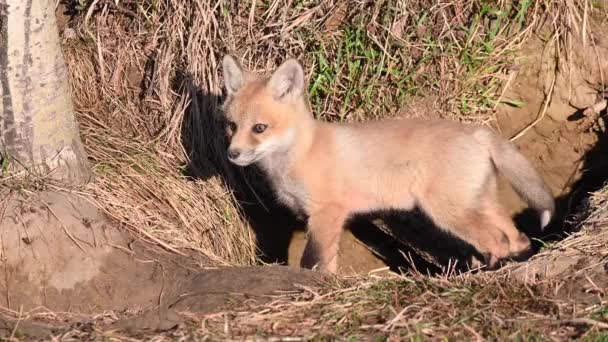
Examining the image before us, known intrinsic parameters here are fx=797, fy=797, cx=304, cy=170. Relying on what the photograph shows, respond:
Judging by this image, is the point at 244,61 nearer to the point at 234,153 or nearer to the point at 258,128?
the point at 258,128

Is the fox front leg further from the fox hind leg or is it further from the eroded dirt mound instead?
the fox hind leg

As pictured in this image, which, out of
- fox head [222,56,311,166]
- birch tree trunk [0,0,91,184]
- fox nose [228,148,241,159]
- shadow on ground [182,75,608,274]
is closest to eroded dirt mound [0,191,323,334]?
birch tree trunk [0,0,91,184]

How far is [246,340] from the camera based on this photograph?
3432mm

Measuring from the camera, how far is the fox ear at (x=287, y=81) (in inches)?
194

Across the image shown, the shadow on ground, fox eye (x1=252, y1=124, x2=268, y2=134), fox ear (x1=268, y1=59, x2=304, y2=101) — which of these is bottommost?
the shadow on ground

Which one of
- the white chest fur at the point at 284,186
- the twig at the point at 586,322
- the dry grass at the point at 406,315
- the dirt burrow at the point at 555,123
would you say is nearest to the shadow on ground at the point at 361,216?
the dirt burrow at the point at 555,123

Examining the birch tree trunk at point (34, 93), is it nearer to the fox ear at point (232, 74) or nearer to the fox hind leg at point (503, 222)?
the fox ear at point (232, 74)

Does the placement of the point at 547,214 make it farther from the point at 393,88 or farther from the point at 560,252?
the point at 393,88

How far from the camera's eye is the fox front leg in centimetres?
509

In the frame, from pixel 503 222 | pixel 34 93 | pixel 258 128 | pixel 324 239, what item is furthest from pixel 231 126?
pixel 503 222

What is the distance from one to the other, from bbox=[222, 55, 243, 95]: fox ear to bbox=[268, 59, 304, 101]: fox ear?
0.26 m

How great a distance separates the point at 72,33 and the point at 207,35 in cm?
115

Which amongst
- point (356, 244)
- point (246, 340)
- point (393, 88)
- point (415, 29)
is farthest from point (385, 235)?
point (246, 340)

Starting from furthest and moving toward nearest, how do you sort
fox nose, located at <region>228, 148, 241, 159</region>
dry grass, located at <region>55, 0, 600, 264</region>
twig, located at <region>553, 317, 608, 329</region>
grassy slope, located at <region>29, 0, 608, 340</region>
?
dry grass, located at <region>55, 0, 600, 264</region>
grassy slope, located at <region>29, 0, 608, 340</region>
fox nose, located at <region>228, 148, 241, 159</region>
twig, located at <region>553, 317, 608, 329</region>
